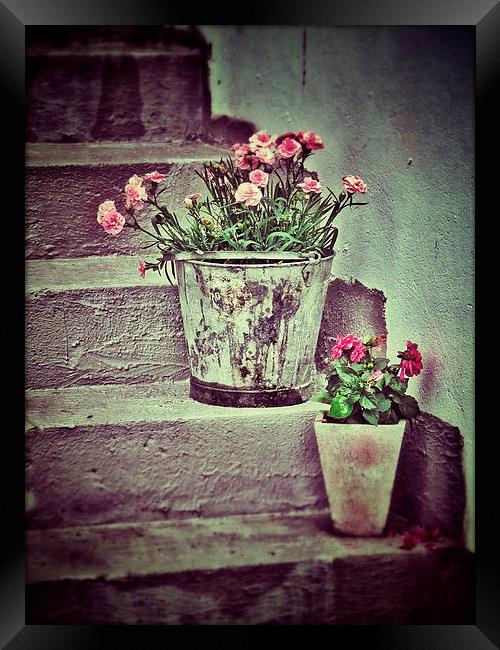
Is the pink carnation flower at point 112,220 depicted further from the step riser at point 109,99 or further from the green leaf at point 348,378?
the green leaf at point 348,378

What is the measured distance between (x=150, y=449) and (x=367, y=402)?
0.55 meters

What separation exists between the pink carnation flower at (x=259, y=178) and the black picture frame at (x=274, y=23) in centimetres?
36

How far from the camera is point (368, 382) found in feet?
5.88

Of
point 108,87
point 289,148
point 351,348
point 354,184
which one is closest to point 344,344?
point 351,348

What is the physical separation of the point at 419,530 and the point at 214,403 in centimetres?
60

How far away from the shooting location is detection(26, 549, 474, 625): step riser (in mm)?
1804

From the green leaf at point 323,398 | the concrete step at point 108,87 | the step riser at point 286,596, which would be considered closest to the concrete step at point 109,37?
the concrete step at point 108,87

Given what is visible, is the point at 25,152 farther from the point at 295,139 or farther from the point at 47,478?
the point at 47,478

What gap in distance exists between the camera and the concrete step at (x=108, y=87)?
1.80m

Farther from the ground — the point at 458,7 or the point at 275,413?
the point at 458,7

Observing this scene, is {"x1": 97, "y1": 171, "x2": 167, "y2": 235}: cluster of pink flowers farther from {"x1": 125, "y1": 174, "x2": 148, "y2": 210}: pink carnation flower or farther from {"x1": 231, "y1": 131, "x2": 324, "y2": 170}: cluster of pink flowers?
{"x1": 231, "y1": 131, "x2": 324, "y2": 170}: cluster of pink flowers

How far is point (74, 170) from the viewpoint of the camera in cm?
181

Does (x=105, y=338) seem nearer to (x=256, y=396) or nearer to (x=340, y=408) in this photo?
(x=256, y=396)
